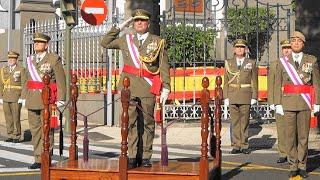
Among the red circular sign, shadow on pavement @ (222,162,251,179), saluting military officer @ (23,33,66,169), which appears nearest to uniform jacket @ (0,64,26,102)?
the red circular sign

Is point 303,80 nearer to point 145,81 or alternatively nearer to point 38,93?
point 145,81

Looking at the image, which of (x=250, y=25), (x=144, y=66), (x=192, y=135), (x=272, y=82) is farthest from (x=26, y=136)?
(x=250, y=25)

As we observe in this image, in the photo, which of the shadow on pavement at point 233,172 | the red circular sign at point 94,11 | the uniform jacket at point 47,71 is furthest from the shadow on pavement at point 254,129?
the uniform jacket at point 47,71

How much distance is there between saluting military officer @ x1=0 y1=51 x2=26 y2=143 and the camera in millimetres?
Result: 13445

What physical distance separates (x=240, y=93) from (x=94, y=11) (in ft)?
16.6

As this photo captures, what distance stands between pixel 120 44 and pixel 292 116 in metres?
2.64

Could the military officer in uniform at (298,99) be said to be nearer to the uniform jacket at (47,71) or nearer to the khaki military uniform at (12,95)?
the uniform jacket at (47,71)

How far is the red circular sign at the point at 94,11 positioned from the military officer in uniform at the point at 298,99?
23.4ft

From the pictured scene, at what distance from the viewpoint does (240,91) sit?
11805mm

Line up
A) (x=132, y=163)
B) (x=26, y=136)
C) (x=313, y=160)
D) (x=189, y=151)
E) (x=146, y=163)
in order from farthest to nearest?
(x=26, y=136) < (x=189, y=151) < (x=313, y=160) < (x=146, y=163) < (x=132, y=163)

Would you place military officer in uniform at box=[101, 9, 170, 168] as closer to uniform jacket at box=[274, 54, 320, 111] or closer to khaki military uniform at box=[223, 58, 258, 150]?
→ uniform jacket at box=[274, 54, 320, 111]

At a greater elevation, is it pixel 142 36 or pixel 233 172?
pixel 142 36

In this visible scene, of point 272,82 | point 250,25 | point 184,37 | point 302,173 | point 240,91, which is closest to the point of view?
point 302,173

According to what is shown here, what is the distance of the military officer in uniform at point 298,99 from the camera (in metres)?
8.84
